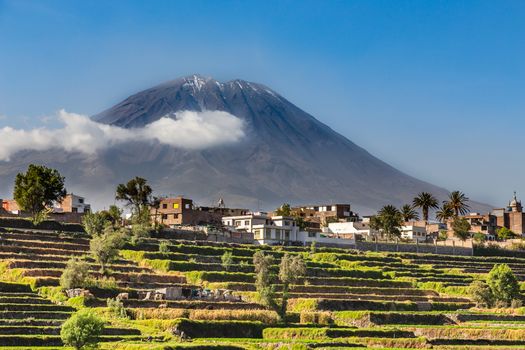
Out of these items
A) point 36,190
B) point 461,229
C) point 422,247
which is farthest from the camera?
point 461,229

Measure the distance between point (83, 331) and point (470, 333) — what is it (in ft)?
81.0

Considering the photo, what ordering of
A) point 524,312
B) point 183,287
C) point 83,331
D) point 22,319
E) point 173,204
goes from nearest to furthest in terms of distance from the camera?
point 83,331, point 22,319, point 183,287, point 524,312, point 173,204

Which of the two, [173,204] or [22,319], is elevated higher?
[173,204]

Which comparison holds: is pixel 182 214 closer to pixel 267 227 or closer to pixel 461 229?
pixel 267 227

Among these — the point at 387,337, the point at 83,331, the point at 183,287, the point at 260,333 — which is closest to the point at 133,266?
the point at 183,287

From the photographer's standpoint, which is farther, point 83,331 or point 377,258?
point 377,258

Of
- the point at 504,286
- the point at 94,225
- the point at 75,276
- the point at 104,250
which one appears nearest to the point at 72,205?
the point at 94,225

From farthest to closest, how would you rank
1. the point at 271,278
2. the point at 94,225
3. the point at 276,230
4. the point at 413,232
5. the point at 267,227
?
the point at 413,232 < the point at 276,230 < the point at 267,227 < the point at 94,225 < the point at 271,278

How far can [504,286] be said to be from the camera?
75.4 m

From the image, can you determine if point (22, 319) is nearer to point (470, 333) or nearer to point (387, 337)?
point (387, 337)

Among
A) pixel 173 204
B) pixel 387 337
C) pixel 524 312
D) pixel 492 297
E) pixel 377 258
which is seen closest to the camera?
pixel 387 337

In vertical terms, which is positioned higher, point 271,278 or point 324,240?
point 324,240

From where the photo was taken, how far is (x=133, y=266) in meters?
71.6

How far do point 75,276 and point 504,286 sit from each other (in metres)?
34.7
